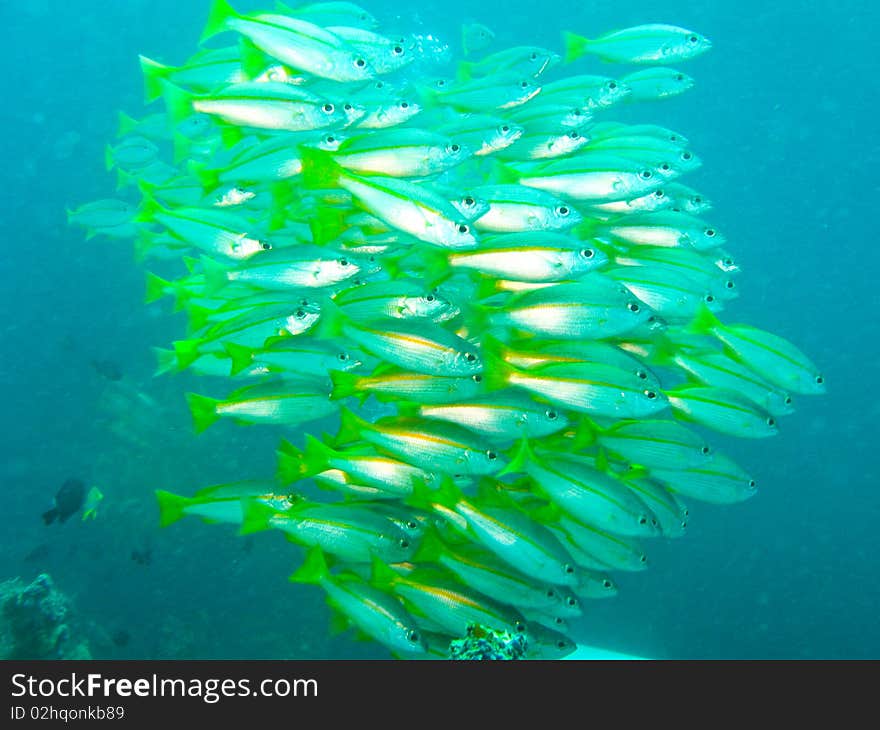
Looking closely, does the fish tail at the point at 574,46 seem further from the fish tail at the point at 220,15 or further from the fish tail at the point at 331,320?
the fish tail at the point at 331,320

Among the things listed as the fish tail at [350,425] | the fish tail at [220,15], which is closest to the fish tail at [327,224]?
the fish tail at [350,425]

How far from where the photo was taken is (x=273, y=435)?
1129 centimetres

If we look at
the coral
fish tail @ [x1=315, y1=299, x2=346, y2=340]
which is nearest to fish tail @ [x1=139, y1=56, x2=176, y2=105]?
fish tail @ [x1=315, y1=299, x2=346, y2=340]

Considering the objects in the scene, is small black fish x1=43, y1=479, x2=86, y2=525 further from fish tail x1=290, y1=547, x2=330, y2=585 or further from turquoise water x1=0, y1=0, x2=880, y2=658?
fish tail x1=290, y1=547, x2=330, y2=585

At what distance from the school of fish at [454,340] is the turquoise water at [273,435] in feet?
20.3

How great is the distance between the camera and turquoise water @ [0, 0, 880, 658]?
34.5 ft

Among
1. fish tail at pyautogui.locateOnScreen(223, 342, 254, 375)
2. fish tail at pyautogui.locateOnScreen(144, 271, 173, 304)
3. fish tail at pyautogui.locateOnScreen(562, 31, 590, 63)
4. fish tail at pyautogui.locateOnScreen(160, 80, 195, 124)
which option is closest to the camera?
fish tail at pyautogui.locateOnScreen(223, 342, 254, 375)

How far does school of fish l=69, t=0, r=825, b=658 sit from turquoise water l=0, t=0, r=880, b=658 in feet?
20.3

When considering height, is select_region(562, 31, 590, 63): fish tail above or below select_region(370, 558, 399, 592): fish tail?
above

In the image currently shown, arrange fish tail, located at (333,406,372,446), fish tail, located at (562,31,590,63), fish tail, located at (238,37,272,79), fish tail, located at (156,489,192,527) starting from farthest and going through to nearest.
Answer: fish tail, located at (562,31,590,63) < fish tail, located at (238,37,272,79) < fish tail, located at (156,489,192,527) < fish tail, located at (333,406,372,446)

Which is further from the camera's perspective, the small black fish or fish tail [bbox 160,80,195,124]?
the small black fish

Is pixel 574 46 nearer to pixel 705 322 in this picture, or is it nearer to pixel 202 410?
pixel 705 322

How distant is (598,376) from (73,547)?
36.1ft
